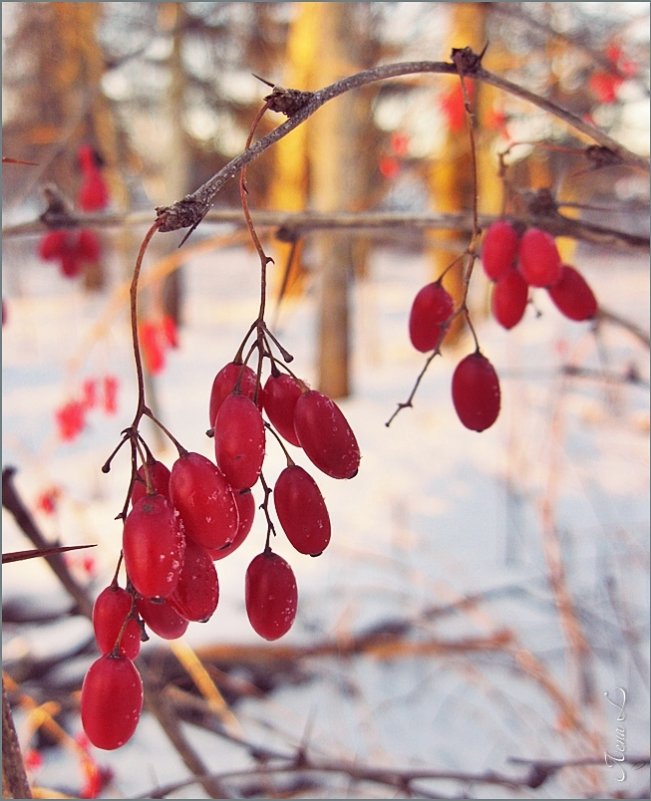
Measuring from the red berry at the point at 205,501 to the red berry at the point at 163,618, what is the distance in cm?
5

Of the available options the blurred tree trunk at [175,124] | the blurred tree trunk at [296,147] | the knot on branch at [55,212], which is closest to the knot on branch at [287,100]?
the knot on branch at [55,212]

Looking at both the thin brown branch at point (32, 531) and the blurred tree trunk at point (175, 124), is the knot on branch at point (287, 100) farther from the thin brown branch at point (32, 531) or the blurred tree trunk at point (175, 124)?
the blurred tree trunk at point (175, 124)

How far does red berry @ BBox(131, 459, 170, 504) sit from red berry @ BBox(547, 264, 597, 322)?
0.33 meters

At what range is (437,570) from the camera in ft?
7.32

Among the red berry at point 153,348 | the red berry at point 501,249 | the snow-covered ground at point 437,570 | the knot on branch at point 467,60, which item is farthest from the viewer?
the red berry at point 153,348

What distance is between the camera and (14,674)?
5.41 ft

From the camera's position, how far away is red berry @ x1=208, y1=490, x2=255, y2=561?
0.36 meters

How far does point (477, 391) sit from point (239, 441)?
20 centimetres

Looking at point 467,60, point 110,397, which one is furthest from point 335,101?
point 467,60

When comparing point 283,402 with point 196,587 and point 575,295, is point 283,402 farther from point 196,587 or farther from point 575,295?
point 575,295

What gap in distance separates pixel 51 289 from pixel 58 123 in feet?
5.10

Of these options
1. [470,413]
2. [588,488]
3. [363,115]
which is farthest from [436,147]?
[470,413]

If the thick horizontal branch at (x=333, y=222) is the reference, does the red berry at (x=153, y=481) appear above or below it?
below

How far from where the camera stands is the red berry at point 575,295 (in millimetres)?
559
